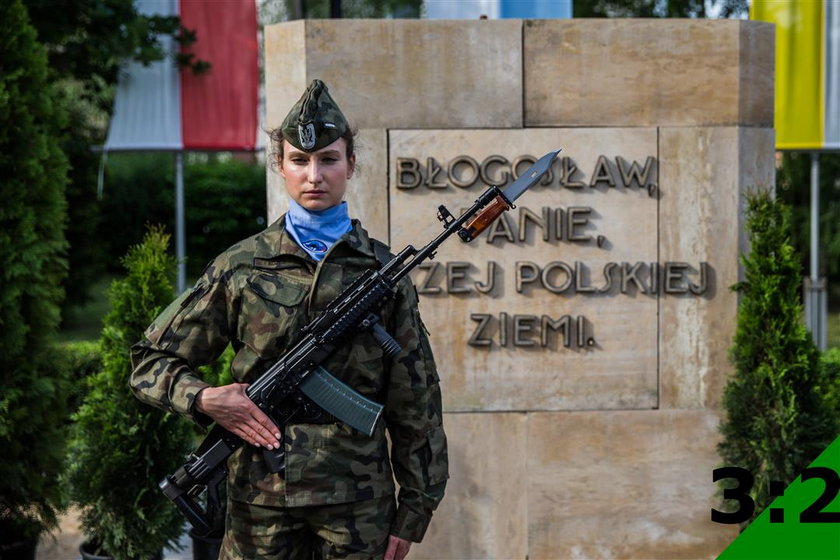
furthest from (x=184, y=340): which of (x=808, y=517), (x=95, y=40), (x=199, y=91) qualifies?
(x=95, y=40)

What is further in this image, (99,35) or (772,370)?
(99,35)

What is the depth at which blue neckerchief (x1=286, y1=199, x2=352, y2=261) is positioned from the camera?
3047 millimetres

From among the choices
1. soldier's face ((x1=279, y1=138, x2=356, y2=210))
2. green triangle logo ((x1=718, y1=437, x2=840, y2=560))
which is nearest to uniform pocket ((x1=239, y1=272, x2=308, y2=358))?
soldier's face ((x1=279, y1=138, x2=356, y2=210))

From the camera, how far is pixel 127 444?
16.4ft

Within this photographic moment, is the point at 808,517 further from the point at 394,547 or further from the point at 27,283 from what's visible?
the point at 27,283

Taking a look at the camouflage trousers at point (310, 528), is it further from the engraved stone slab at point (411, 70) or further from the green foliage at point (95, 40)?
the green foliage at point (95, 40)

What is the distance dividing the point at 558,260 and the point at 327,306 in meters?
2.17

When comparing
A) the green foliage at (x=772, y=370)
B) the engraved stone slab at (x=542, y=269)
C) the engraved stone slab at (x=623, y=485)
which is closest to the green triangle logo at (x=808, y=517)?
the green foliage at (x=772, y=370)

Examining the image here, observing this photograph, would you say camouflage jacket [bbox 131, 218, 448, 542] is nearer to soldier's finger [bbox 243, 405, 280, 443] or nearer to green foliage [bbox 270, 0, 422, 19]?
soldier's finger [bbox 243, 405, 280, 443]

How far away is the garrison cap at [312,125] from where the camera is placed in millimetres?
2994

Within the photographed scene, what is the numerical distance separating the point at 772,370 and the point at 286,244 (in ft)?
8.81

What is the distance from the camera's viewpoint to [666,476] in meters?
5.01

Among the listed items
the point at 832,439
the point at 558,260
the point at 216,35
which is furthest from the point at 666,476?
the point at 216,35

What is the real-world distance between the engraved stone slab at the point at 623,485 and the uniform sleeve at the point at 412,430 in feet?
6.41
